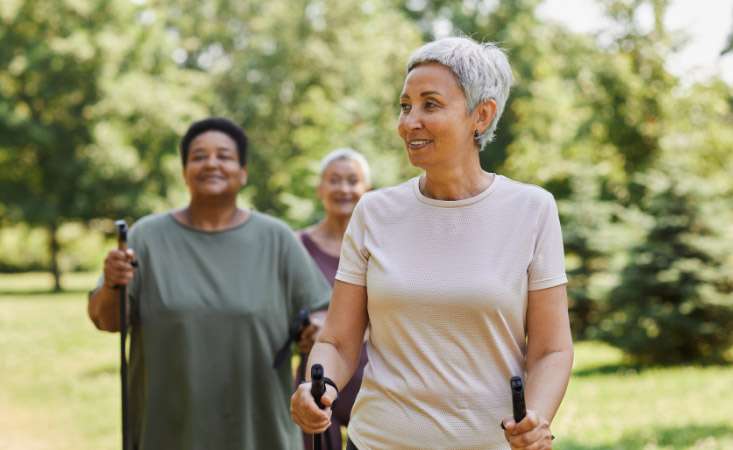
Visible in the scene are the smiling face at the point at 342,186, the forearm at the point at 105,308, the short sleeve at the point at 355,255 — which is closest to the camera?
the short sleeve at the point at 355,255

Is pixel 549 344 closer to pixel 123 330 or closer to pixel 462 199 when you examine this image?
pixel 462 199

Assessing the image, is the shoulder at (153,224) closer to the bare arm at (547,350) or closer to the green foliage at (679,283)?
the bare arm at (547,350)

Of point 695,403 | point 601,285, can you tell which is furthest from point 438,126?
point 601,285

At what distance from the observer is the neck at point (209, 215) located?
419 centimetres

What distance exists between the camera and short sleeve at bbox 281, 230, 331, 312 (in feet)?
13.8

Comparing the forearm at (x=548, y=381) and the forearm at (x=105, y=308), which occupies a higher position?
the forearm at (x=548, y=381)

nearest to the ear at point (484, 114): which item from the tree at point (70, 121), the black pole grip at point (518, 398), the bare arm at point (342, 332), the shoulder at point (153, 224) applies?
the bare arm at point (342, 332)

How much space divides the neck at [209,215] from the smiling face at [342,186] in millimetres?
1384

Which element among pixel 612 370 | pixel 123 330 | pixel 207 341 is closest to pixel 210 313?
pixel 207 341

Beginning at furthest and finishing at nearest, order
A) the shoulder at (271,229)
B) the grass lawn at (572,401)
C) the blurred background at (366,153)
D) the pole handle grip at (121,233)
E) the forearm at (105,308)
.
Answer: the blurred background at (366,153), the grass lawn at (572,401), the shoulder at (271,229), the forearm at (105,308), the pole handle grip at (121,233)

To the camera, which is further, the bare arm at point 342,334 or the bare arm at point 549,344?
the bare arm at point 342,334

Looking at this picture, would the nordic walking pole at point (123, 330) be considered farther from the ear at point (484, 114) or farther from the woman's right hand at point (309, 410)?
the ear at point (484, 114)

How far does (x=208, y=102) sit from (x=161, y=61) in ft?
8.14

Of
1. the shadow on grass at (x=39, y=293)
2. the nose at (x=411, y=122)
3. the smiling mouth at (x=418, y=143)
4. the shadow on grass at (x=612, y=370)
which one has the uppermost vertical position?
the nose at (x=411, y=122)
